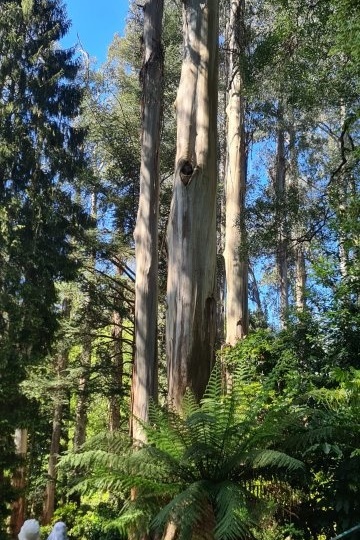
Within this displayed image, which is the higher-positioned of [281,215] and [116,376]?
[281,215]

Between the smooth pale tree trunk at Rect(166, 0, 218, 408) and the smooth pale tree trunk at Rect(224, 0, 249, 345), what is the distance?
465cm

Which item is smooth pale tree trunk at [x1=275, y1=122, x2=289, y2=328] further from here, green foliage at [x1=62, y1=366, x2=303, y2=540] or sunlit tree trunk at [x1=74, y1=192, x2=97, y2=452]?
green foliage at [x1=62, y1=366, x2=303, y2=540]

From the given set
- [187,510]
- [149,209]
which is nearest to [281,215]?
[149,209]

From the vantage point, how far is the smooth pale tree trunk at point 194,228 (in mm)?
4012

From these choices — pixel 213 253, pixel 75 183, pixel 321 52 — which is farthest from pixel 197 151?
pixel 75 183

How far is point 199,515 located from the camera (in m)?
2.66

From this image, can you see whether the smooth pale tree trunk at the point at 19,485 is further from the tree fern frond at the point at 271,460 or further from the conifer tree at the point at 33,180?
the tree fern frond at the point at 271,460

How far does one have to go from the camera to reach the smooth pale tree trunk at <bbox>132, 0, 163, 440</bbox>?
669 centimetres

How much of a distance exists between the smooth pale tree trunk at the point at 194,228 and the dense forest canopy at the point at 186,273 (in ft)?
0.05

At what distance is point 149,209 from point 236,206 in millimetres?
3588

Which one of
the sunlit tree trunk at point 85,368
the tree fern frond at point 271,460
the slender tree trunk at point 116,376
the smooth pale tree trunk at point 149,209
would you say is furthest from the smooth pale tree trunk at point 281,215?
the tree fern frond at point 271,460

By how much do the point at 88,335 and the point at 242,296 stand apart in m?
5.49

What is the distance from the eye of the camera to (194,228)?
4324mm

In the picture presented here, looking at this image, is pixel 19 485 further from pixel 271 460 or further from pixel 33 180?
pixel 271 460
